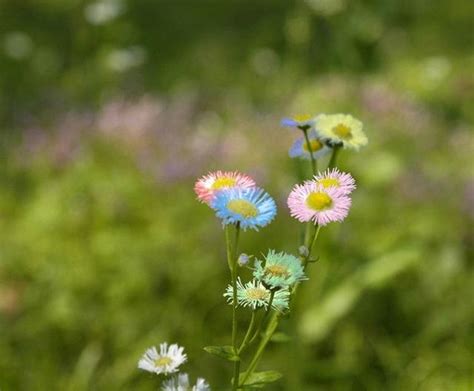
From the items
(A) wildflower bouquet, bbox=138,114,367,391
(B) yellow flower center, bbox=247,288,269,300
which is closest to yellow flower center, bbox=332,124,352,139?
(A) wildflower bouquet, bbox=138,114,367,391

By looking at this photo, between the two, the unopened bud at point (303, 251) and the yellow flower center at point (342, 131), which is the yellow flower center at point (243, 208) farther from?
the yellow flower center at point (342, 131)

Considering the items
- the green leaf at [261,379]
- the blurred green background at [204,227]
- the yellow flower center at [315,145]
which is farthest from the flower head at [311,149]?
the blurred green background at [204,227]

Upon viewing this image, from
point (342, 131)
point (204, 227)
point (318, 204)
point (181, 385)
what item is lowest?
point (181, 385)

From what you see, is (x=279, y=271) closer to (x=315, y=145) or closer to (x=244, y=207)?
(x=244, y=207)

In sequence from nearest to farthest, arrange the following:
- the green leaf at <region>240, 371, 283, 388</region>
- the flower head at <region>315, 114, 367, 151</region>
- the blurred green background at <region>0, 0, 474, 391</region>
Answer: the green leaf at <region>240, 371, 283, 388</region>, the flower head at <region>315, 114, 367, 151</region>, the blurred green background at <region>0, 0, 474, 391</region>

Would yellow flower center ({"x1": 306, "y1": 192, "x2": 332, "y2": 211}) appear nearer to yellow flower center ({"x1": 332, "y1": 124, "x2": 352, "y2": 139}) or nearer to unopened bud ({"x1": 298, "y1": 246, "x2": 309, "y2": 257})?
unopened bud ({"x1": 298, "y1": 246, "x2": 309, "y2": 257})

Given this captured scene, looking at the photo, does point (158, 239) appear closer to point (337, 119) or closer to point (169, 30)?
point (337, 119)

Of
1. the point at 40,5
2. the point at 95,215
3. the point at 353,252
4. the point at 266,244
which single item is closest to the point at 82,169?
the point at 95,215

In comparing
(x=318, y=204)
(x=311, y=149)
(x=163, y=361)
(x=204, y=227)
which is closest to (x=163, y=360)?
(x=163, y=361)
